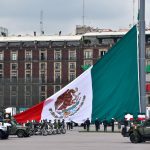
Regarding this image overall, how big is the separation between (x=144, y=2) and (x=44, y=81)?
95679 millimetres

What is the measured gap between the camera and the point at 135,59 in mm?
36688

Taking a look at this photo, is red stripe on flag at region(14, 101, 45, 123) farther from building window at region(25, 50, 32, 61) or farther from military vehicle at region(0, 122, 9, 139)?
building window at region(25, 50, 32, 61)

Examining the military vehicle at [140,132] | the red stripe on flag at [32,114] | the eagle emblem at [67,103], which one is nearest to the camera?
the military vehicle at [140,132]

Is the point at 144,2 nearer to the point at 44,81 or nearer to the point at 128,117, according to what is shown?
the point at 128,117

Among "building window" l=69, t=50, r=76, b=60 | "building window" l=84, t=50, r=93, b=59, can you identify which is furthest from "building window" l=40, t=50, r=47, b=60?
"building window" l=84, t=50, r=93, b=59

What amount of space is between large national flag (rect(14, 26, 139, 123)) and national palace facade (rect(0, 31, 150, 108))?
88.9m

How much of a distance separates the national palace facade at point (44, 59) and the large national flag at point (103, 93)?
88.9 metres

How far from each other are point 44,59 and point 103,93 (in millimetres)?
94136

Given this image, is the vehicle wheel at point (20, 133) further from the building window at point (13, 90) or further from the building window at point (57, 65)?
the building window at point (57, 65)

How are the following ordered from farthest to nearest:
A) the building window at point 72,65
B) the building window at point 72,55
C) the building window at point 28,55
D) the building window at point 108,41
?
the building window at point 28,55 → the building window at point 72,65 → the building window at point 72,55 → the building window at point 108,41

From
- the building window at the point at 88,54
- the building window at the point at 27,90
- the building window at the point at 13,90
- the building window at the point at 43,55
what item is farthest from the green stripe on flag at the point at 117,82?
the building window at the point at 43,55

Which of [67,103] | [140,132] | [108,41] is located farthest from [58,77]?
[140,132]

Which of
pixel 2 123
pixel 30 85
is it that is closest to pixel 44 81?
pixel 30 85

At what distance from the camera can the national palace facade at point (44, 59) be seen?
417 feet
